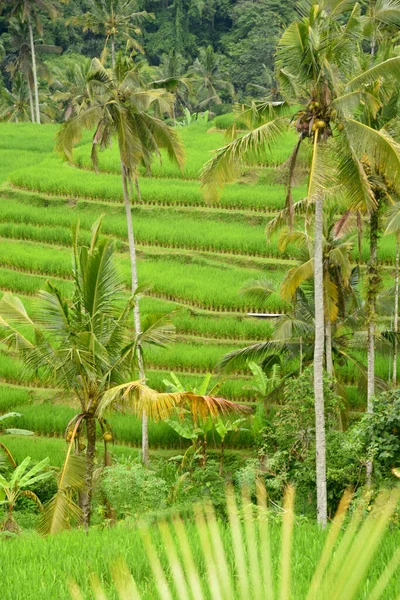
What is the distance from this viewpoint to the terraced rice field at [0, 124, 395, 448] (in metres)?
14.4

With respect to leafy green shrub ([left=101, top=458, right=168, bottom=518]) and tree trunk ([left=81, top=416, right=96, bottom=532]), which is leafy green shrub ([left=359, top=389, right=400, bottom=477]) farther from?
tree trunk ([left=81, top=416, right=96, bottom=532])

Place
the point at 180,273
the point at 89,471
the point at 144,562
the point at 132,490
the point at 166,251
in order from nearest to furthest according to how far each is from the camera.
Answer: the point at 144,562
the point at 89,471
the point at 132,490
the point at 180,273
the point at 166,251

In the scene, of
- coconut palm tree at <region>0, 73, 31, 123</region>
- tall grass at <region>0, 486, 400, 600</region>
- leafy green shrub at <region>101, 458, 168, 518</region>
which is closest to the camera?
tall grass at <region>0, 486, 400, 600</region>

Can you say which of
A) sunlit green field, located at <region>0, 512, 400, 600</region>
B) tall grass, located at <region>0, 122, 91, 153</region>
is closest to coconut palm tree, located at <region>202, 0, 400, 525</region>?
sunlit green field, located at <region>0, 512, 400, 600</region>

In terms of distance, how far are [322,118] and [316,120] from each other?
89 mm

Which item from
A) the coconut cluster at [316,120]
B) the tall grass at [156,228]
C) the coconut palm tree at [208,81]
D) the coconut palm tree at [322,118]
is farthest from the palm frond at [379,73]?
the coconut palm tree at [208,81]

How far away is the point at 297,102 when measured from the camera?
8953 millimetres

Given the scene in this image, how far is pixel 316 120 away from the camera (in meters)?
8.70

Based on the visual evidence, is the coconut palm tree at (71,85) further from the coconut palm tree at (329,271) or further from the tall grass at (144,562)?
the tall grass at (144,562)

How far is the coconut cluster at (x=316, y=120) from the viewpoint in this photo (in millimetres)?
8656

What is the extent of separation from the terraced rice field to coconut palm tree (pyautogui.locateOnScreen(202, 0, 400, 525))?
13.1 feet

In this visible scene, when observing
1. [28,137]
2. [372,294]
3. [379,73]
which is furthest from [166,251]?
[28,137]

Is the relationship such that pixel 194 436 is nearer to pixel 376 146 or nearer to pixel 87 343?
pixel 87 343

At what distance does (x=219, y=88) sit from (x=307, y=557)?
126 feet
